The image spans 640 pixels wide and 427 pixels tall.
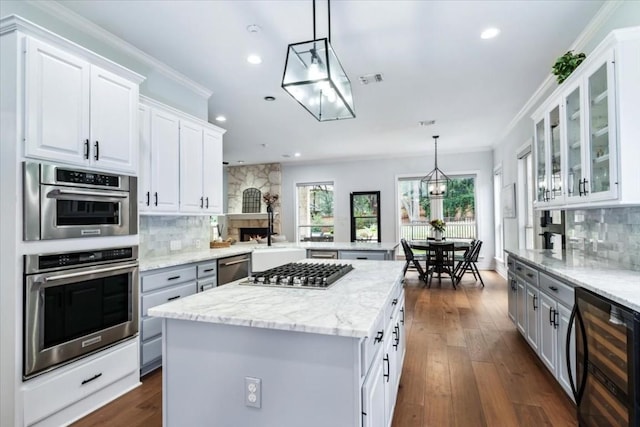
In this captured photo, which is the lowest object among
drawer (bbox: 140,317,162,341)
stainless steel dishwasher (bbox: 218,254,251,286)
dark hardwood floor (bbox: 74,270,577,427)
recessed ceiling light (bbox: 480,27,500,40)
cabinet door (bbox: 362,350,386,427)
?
dark hardwood floor (bbox: 74,270,577,427)

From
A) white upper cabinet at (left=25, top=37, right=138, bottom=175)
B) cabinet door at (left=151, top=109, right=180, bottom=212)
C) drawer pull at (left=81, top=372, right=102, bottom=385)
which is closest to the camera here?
white upper cabinet at (left=25, top=37, right=138, bottom=175)

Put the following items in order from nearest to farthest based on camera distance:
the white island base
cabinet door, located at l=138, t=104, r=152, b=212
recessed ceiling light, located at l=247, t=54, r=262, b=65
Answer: the white island base
cabinet door, located at l=138, t=104, r=152, b=212
recessed ceiling light, located at l=247, t=54, r=262, b=65

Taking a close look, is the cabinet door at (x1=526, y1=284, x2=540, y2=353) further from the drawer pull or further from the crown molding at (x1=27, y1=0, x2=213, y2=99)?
the crown molding at (x1=27, y1=0, x2=213, y2=99)

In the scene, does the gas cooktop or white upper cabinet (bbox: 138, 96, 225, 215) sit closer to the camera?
the gas cooktop

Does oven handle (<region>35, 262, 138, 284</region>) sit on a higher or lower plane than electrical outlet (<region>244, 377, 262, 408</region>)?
higher

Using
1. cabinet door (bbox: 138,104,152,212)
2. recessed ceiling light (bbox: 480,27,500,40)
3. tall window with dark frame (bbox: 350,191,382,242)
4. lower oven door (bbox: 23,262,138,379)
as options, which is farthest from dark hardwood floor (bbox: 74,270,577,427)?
tall window with dark frame (bbox: 350,191,382,242)

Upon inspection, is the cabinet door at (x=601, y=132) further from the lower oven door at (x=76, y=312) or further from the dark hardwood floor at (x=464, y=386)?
the lower oven door at (x=76, y=312)

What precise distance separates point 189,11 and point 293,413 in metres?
2.77

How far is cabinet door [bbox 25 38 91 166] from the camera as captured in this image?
1.92 m

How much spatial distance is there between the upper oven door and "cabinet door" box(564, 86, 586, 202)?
3.33m

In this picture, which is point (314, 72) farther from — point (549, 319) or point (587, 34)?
point (587, 34)

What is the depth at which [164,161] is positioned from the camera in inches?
127

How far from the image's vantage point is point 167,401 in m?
1.45

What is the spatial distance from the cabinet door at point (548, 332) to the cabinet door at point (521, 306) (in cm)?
43
